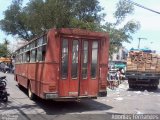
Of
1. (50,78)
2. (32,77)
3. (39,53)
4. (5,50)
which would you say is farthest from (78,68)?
(5,50)

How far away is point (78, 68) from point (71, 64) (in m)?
0.34

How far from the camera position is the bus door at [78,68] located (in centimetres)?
1356

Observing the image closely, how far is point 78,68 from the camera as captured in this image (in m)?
13.8

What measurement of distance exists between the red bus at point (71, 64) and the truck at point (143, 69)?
34.6 ft

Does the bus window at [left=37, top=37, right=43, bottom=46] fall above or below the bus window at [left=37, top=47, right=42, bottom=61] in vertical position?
above

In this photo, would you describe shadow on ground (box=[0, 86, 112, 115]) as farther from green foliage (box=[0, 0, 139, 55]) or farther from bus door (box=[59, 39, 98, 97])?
green foliage (box=[0, 0, 139, 55])

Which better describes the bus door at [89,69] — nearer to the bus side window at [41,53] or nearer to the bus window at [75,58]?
the bus window at [75,58]

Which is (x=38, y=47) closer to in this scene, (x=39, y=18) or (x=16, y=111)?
(x=16, y=111)

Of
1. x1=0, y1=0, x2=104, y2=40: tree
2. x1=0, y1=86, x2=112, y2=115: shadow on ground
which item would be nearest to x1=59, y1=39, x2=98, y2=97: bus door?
x1=0, y1=86, x2=112, y2=115: shadow on ground

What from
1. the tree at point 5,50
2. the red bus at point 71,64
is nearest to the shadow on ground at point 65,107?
the red bus at point 71,64

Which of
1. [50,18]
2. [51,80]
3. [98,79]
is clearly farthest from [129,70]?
[50,18]

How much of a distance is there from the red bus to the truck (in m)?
10.6

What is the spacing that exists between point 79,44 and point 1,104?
4304 mm

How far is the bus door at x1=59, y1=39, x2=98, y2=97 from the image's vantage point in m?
13.6
